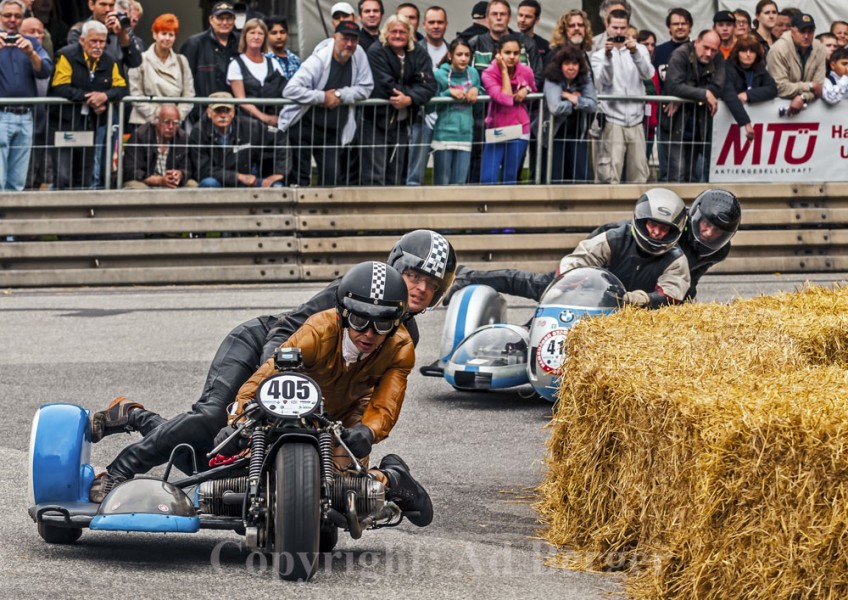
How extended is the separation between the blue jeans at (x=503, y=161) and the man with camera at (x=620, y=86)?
0.83 m

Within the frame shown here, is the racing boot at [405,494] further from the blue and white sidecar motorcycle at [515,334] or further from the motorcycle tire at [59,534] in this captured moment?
the blue and white sidecar motorcycle at [515,334]

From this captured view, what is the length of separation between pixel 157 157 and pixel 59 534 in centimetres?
881

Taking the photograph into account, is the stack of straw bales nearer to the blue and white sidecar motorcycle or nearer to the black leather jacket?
the blue and white sidecar motorcycle

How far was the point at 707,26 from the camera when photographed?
718 inches

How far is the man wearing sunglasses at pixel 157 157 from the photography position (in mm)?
14078

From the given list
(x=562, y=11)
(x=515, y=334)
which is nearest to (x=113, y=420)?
(x=515, y=334)

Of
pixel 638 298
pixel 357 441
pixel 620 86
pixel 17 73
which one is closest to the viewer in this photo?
pixel 357 441

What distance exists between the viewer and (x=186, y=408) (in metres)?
9.46

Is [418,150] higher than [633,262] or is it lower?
higher

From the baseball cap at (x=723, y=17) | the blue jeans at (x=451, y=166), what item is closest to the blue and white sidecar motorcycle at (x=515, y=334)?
the blue jeans at (x=451, y=166)

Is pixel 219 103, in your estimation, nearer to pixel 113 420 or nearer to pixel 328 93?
pixel 328 93

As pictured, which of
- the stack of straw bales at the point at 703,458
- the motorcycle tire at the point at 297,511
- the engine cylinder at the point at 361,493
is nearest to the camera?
the stack of straw bales at the point at 703,458

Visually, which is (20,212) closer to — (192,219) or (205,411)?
(192,219)

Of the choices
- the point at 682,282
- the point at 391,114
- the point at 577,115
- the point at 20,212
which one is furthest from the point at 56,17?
the point at 682,282
